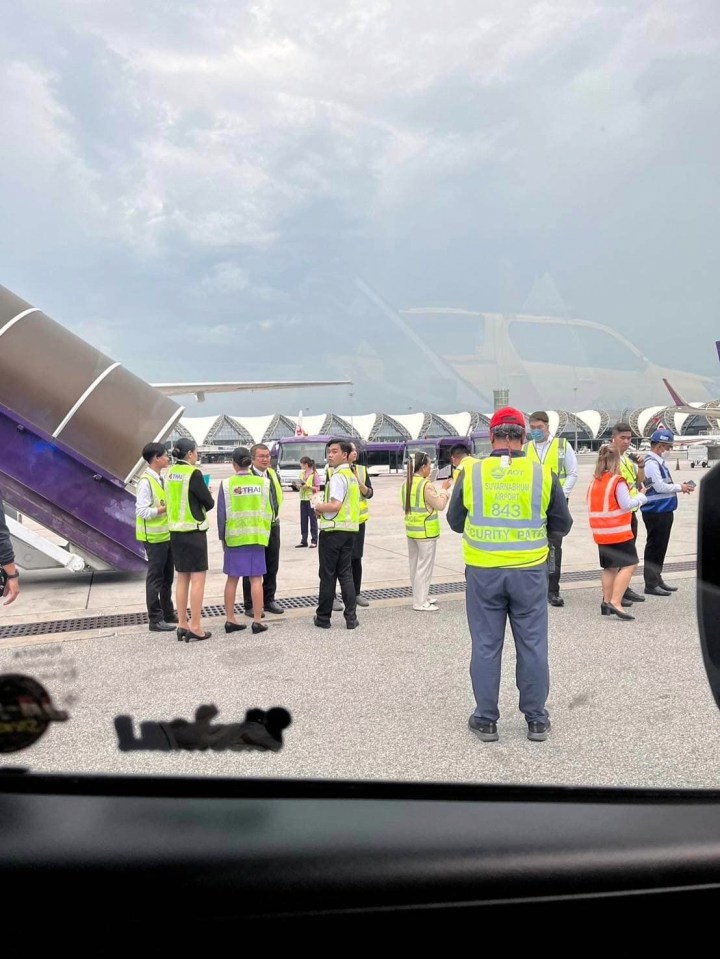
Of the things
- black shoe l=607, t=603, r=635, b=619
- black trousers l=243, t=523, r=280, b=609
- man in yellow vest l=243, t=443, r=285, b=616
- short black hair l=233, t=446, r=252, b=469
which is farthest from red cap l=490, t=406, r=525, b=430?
black trousers l=243, t=523, r=280, b=609

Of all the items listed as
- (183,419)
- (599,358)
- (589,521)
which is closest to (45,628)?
(183,419)

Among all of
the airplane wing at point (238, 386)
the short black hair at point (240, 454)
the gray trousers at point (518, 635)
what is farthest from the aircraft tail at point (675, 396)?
the gray trousers at point (518, 635)

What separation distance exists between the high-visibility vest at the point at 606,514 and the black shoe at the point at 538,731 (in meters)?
1.08

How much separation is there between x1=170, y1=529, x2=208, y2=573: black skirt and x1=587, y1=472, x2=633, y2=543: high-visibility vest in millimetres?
3495

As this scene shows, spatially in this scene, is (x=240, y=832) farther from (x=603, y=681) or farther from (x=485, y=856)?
(x=603, y=681)

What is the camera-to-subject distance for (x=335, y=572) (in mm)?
Answer: 5793

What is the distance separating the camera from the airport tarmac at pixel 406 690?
1.20m

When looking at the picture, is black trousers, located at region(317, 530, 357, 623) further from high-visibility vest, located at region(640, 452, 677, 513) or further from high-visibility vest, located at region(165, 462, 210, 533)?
high-visibility vest, located at region(640, 452, 677, 513)

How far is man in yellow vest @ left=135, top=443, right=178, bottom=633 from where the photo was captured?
5.20 m

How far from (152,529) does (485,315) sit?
4802 millimetres

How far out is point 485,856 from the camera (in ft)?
3.63

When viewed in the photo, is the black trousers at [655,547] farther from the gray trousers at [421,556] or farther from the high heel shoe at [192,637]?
the gray trousers at [421,556]

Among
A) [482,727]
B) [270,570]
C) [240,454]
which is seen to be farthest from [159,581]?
[482,727]

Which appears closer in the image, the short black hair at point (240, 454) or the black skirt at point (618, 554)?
the black skirt at point (618, 554)
